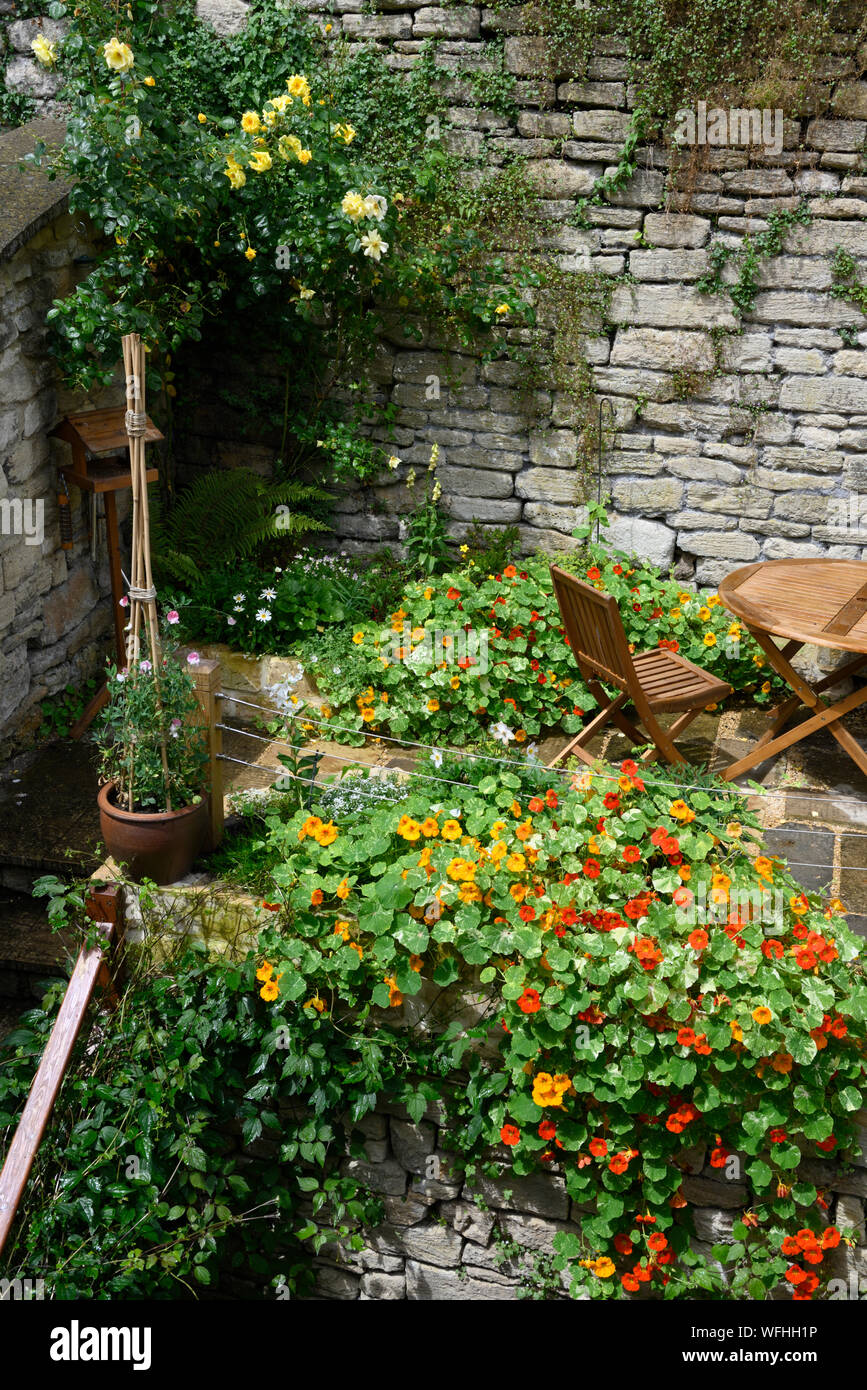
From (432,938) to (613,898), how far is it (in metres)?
0.55

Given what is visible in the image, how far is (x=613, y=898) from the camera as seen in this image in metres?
3.48

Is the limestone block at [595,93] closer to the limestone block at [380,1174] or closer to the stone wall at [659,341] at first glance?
the stone wall at [659,341]

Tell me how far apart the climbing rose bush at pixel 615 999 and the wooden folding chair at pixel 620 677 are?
0.64 meters

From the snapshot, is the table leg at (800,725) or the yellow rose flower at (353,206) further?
the yellow rose flower at (353,206)

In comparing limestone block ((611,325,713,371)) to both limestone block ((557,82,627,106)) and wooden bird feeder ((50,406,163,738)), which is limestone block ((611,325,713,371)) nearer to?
limestone block ((557,82,627,106))

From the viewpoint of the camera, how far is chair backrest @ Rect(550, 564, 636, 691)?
4.06 meters

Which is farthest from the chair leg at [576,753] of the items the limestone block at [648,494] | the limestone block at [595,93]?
the limestone block at [595,93]

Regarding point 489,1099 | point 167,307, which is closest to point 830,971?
point 489,1099

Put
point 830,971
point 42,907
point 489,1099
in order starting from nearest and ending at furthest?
point 830,971 → point 489,1099 → point 42,907

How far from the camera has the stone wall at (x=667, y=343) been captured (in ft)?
16.4

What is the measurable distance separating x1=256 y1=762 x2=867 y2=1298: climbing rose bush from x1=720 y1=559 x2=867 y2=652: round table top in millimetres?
937

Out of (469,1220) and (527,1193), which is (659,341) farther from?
(469,1220)

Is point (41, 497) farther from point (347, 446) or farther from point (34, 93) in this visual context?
point (34, 93)

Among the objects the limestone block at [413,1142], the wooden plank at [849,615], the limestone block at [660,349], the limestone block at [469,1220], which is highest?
the limestone block at [660,349]
